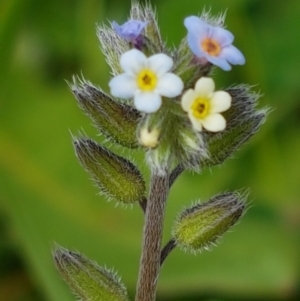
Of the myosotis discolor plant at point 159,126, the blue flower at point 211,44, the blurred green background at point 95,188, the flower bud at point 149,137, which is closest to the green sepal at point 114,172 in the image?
the myosotis discolor plant at point 159,126

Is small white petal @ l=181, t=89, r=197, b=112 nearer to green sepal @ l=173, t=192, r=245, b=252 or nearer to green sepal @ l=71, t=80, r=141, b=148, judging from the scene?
green sepal @ l=71, t=80, r=141, b=148

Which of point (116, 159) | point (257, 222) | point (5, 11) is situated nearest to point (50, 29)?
point (5, 11)

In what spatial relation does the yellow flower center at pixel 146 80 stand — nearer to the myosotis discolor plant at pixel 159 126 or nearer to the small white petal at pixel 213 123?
the myosotis discolor plant at pixel 159 126

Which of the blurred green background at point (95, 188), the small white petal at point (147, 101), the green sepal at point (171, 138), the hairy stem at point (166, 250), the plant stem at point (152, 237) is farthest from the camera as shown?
the blurred green background at point (95, 188)

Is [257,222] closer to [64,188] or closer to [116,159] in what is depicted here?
[64,188]

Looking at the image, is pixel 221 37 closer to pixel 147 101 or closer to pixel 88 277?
pixel 147 101

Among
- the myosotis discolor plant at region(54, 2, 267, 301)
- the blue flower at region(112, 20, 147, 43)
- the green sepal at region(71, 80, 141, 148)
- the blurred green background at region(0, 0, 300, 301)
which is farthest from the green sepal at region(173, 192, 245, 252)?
the blurred green background at region(0, 0, 300, 301)
